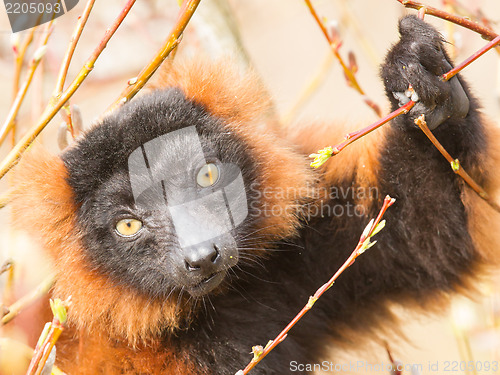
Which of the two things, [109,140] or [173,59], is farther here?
[173,59]

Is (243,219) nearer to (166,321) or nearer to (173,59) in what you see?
(166,321)

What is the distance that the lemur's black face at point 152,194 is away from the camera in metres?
3.38

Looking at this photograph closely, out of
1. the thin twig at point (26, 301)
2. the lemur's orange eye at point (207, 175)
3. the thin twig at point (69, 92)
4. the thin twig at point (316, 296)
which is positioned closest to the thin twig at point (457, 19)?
the thin twig at point (316, 296)

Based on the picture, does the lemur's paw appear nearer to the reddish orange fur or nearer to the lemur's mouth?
the reddish orange fur

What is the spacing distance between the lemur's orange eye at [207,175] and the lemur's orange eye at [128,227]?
17.0 inches

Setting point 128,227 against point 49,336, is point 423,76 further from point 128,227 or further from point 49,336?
point 49,336

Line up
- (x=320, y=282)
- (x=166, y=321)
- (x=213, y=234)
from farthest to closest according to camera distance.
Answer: (x=320, y=282)
(x=166, y=321)
(x=213, y=234)

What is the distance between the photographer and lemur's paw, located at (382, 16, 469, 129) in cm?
307

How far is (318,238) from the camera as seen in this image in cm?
402

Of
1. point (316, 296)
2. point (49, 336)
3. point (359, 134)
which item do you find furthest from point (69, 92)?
point (316, 296)

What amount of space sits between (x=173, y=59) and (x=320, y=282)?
1.80 meters

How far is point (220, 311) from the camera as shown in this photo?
3928 mm

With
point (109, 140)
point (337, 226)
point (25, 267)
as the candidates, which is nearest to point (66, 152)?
point (109, 140)

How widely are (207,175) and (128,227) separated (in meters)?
0.56
